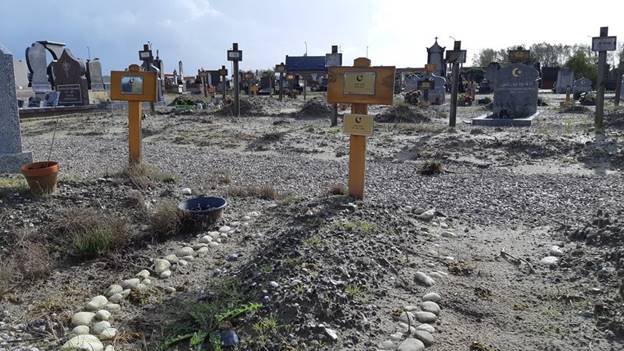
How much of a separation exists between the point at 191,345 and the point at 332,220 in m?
2.15

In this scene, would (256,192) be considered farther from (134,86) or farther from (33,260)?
(33,260)

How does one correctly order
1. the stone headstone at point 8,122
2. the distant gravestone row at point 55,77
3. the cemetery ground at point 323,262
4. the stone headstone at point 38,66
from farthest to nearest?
the stone headstone at point 38,66
the distant gravestone row at point 55,77
the stone headstone at point 8,122
the cemetery ground at point 323,262

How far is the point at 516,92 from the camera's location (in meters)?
17.6

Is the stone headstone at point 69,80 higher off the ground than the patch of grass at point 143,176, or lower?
higher

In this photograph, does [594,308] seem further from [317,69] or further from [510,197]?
[317,69]

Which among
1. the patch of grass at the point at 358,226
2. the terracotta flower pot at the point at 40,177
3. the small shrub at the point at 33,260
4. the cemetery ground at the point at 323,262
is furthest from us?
the terracotta flower pot at the point at 40,177

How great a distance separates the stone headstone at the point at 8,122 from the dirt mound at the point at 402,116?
13435 millimetres

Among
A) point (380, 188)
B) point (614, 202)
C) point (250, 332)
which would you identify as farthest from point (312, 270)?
point (614, 202)

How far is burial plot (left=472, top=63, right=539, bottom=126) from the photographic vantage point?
1747 cm

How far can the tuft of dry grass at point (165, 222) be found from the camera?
507 cm

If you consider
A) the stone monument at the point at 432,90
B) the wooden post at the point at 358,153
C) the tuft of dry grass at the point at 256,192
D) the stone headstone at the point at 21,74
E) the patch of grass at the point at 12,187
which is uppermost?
the stone headstone at the point at 21,74

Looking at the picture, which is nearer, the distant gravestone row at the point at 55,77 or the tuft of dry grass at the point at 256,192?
the tuft of dry grass at the point at 256,192

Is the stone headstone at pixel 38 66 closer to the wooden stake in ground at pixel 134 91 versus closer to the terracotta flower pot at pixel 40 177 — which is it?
the wooden stake in ground at pixel 134 91

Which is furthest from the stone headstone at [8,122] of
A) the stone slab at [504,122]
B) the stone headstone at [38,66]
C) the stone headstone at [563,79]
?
the stone headstone at [563,79]
